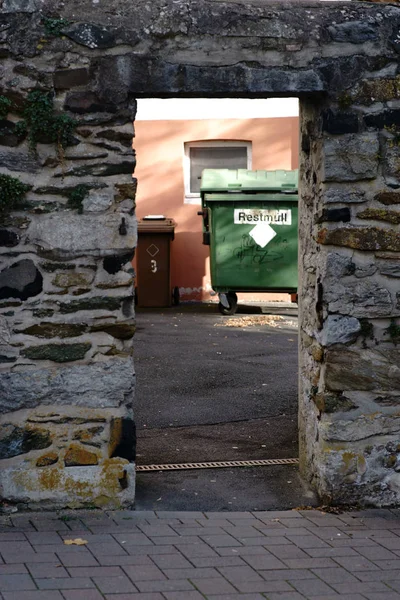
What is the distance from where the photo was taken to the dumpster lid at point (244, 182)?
1403 cm

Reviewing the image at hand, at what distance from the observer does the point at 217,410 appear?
27.0 feet

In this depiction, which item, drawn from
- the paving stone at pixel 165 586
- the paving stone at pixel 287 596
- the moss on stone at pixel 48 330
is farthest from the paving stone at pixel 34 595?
the moss on stone at pixel 48 330

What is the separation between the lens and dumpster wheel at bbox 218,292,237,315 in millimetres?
14703

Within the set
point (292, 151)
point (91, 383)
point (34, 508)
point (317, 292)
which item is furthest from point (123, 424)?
point (292, 151)

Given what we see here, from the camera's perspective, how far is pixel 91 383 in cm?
546

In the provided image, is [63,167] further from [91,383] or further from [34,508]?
[34,508]

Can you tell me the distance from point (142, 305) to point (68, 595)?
11.7 meters

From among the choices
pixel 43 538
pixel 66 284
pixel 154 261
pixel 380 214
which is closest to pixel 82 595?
pixel 43 538

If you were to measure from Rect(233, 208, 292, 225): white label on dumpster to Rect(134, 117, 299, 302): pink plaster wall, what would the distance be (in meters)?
2.14

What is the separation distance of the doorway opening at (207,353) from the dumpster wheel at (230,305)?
207 mm

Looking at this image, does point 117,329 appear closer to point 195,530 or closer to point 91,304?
point 91,304

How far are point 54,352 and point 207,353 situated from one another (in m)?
5.80

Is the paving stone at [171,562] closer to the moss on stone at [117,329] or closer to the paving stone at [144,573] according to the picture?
the paving stone at [144,573]

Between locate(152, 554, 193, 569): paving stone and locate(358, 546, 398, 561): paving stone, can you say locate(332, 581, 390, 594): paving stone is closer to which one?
locate(358, 546, 398, 561): paving stone
